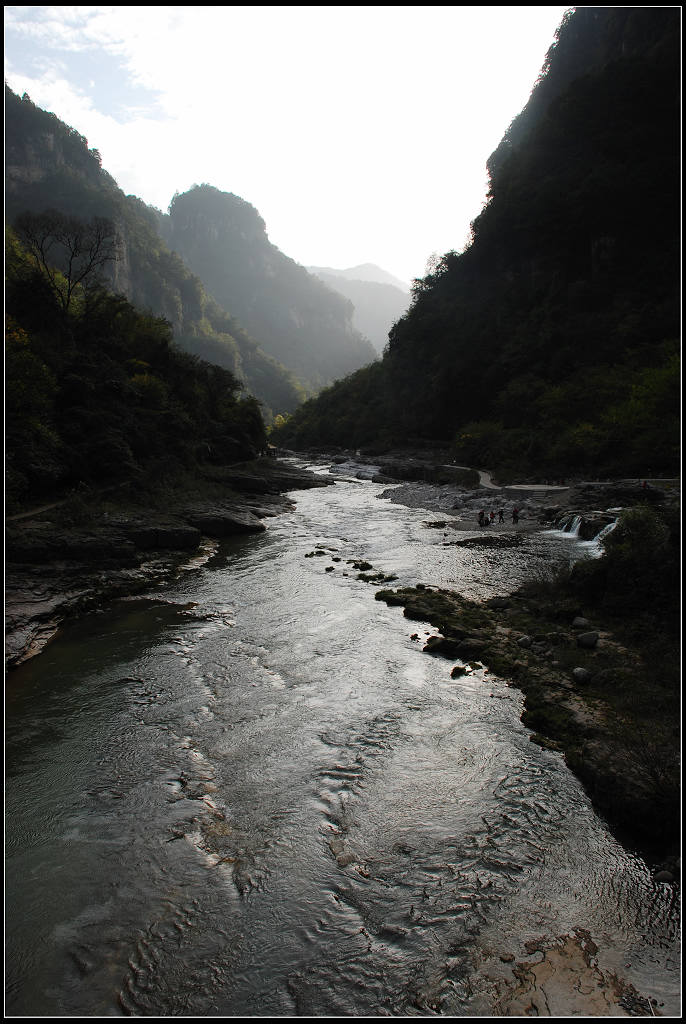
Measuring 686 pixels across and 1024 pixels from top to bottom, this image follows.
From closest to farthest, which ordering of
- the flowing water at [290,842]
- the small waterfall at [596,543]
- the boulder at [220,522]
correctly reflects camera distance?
the flowing water at [290,842], the small waterfall at [596,543], the boulder at [220,522]

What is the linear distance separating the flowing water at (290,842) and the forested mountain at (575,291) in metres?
30.4

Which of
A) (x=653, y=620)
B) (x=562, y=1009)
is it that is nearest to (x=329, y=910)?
(x=562, y=1009)

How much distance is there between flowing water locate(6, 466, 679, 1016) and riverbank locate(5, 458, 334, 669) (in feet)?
5.98

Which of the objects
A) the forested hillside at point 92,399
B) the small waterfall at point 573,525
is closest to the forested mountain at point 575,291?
the small waterfall at point 573,525

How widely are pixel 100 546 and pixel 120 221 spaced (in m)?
139

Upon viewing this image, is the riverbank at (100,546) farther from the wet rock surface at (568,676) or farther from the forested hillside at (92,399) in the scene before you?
the wet rock surface at (568,676)

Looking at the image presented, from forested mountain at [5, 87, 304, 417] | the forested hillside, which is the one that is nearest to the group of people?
the forested hillside

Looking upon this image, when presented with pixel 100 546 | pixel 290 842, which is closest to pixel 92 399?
pixel 100 546

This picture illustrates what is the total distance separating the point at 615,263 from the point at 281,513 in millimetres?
45927

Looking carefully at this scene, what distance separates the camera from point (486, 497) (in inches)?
1398

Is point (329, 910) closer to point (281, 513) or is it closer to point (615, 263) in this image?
point (281, 513)

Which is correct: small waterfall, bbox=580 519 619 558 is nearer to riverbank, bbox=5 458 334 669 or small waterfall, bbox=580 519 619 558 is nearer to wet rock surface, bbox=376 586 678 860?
wet rock surface, bbox=376 586 678 860

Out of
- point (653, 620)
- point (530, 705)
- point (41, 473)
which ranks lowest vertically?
point (530, 705)

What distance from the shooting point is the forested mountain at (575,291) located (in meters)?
40.8
